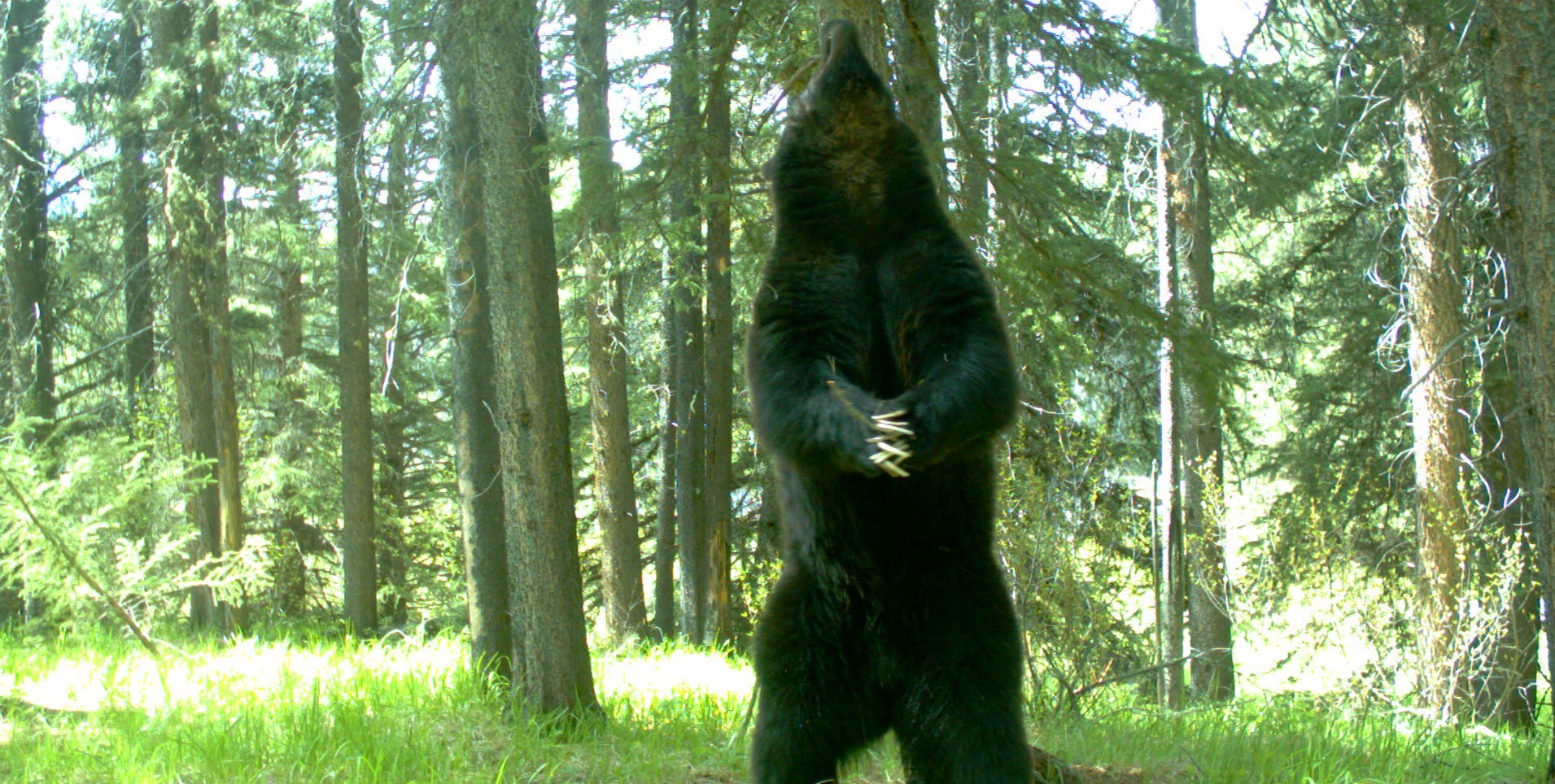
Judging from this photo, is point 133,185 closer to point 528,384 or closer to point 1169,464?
point 528,384

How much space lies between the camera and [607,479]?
43.5ft

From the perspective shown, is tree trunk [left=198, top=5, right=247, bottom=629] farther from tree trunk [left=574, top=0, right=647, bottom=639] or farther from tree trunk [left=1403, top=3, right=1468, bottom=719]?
tree trunk [left=1403, top=3, right=1468, bottom=719]

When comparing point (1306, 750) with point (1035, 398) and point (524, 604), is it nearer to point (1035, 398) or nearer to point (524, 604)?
point (524, 604)

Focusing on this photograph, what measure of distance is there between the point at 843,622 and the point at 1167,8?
1306 centimetres

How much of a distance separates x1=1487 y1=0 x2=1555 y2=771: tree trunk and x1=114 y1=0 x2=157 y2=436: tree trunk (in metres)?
15.0

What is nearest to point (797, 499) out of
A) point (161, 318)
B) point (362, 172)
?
point (362, 172)

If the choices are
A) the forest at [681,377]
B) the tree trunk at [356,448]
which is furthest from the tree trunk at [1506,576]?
the tree trunk at [356,448]

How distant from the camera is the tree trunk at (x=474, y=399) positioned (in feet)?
24.4

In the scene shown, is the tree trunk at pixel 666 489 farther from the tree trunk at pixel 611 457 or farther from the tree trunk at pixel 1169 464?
the tree trunk at pixel 1169 464

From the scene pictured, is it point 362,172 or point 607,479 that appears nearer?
point 362,172

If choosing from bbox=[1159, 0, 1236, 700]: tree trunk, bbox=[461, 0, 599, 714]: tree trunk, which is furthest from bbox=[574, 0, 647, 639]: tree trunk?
bbox=[1159, 0, 1236, 700]: tree trunk

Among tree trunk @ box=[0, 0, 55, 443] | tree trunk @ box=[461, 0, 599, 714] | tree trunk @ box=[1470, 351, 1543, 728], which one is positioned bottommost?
tree trunk @ box=[1470, 351, 1543, 728]

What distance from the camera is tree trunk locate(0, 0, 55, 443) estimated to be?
50.5ft

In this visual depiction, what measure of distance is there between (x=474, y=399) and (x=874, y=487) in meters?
5.16
